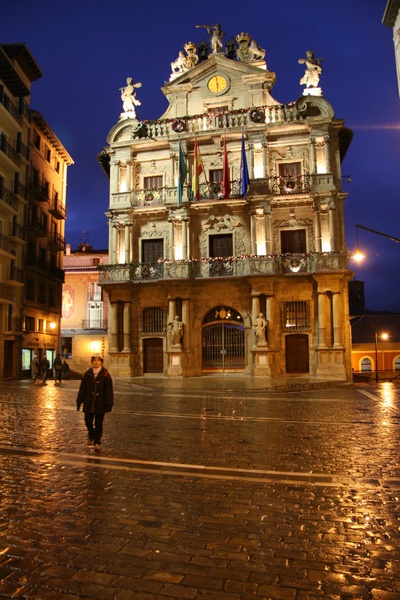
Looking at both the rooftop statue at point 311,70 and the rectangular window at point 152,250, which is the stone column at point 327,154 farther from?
the rectangular window at point 152,250

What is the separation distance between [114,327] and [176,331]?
14.2 feet

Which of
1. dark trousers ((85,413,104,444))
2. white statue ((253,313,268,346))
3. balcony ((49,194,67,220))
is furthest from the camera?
balcony ((49,194,67,220))

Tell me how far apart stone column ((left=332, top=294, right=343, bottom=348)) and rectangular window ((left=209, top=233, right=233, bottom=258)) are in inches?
270

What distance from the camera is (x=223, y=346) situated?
27.9m

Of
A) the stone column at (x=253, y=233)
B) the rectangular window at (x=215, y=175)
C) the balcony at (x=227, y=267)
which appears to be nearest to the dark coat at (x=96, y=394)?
the balcony at (x=227, y=267)

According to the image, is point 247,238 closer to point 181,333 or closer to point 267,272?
point 267,272

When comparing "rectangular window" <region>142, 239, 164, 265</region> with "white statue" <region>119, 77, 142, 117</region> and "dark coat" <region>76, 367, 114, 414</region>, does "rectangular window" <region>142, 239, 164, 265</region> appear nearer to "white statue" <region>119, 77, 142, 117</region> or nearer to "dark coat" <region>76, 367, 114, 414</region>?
"white statue" <region>119, 77, 142, 117</region>

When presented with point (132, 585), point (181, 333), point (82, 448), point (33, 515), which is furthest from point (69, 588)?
point (181, 333)

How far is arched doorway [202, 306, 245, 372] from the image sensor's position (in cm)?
2762

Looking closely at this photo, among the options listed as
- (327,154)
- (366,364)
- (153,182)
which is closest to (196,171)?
(153,182)

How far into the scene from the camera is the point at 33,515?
4.54 metres

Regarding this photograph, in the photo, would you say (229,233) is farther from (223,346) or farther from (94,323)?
(94,323)

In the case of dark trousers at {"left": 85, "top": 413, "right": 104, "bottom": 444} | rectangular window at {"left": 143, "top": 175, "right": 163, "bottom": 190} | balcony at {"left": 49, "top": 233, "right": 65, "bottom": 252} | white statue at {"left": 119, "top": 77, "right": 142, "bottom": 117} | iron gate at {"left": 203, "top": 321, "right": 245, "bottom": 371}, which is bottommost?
dark trousers at {"left": 85, "top": 413, "right": 104, "bottom": 444}

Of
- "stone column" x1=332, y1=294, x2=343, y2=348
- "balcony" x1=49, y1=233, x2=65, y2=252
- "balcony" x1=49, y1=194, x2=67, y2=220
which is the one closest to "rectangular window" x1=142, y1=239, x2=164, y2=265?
"balcony" x1=49, y1=233, x2=65, y2=252
